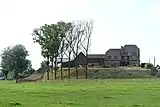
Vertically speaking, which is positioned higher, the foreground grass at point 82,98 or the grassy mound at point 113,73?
the grassy mound at point 113,73

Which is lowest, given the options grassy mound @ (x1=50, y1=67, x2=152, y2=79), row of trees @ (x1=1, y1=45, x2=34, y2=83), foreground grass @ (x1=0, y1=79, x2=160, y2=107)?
foreground grass @ (x1=0, y1=79, x2=160, y2=107)

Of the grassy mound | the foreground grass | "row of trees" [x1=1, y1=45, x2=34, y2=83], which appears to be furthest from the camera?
"row of trees" [x1=1, y1=45, x2=34, y2=83]

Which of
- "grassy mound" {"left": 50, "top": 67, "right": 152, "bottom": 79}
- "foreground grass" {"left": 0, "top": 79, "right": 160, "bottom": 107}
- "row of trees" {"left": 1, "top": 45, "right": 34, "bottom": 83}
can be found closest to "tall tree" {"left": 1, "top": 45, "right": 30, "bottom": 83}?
"row of trees" {"left": 1, "top": 45, "right": 34, "bottom": 83}

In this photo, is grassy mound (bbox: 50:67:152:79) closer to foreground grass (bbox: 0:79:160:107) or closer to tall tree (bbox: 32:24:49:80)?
tall tree (bbox: 32:24:49:80)

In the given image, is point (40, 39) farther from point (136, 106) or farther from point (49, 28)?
point (136, 106)

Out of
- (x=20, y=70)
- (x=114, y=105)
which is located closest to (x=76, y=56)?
(x=20, y=70)

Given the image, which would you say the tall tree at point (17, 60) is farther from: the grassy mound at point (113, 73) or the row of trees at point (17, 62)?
the grassy mound at point (113, 73)

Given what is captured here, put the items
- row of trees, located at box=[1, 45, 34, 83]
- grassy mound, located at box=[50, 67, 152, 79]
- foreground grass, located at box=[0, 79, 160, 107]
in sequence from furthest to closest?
1. row of trees, located at box=[1, 45, 34, 83]
2. grassy mound, located at box=[50, 67, 152, 79]
3. foreground grass, located at box=[0, 79, 160, 107]

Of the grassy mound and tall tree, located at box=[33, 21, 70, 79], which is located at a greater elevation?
tall tree, located at box=[33, 21, 70, 79]

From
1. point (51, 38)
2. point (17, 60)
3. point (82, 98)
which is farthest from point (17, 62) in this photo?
point (82, 98)

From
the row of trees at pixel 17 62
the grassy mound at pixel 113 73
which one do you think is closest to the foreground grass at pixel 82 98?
the grassy mound at pixel 113 73

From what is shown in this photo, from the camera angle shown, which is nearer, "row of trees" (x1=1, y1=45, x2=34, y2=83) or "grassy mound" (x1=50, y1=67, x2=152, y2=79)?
"grassy mound" (x1=50, y1=67, x2=152, y2=79)

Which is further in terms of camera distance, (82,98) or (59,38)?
(59,38)

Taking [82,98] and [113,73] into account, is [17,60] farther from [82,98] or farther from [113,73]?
[82,98]
